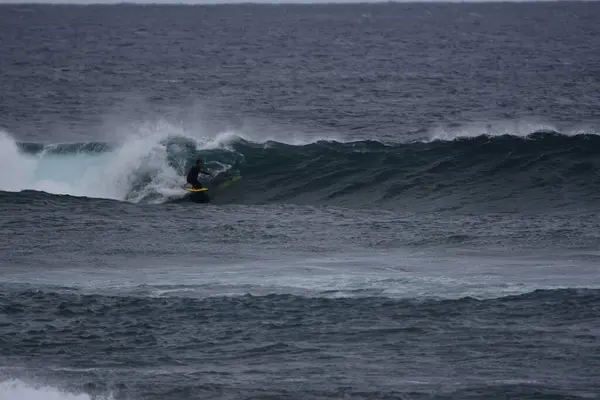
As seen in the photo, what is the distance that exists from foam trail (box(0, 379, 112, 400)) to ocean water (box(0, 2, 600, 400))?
34 millimetres

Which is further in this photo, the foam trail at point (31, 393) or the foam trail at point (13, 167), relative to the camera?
the foam trail at point (13, 167)

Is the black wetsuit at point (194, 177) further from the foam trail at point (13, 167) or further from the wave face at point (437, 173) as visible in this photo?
the foam trail at point (13, 167)

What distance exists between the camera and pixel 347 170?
3078 cm

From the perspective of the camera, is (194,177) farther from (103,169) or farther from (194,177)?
(103,169)

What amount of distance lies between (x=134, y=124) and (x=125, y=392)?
29964 millimetres

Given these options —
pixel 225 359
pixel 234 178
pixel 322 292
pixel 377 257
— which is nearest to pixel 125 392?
pixel 225 359

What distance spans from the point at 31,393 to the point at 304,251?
8.60 meters

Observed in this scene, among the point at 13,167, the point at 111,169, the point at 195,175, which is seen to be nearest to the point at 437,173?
the point at 195,175

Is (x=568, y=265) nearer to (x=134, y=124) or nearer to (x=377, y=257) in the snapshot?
(x=377, y=257)

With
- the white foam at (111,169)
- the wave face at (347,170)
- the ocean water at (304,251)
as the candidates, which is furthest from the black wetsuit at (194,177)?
the wave face at (347,170)

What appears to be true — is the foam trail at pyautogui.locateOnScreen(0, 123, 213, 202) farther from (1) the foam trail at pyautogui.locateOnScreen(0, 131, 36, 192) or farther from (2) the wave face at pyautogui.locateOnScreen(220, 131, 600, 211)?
(2) the wave face at pyautogui.locateOnScreen(220, 131, 600, 211)

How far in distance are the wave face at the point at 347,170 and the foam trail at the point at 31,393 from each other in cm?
1430

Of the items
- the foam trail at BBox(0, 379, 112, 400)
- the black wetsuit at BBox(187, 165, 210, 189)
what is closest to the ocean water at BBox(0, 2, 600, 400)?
the foam trail at BBox(0, 379, 112, 400)

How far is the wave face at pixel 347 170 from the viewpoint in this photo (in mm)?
28219
